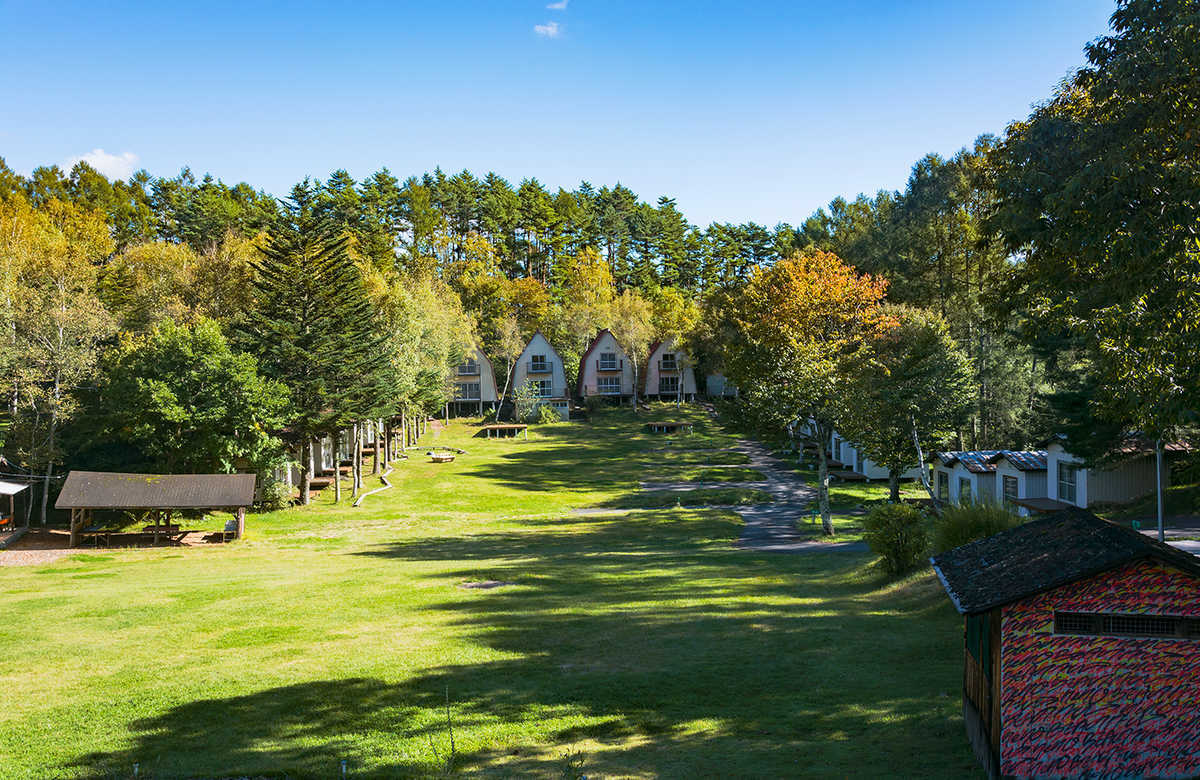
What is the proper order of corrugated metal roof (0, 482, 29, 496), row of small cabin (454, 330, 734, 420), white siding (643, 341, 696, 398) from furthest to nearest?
white siding (643, 341, 696, 398), row of small cabin (454, 330, 734, 420), corrugated metal roof (0, 482, 29, 496)

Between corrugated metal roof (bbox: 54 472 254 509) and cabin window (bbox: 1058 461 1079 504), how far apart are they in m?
38.1

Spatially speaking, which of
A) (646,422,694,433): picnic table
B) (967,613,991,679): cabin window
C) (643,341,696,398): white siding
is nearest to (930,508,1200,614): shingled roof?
(967,613,991,679): cabin window

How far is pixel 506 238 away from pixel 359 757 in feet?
367

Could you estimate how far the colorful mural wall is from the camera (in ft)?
35.0

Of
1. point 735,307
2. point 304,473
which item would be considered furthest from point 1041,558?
point 735,307

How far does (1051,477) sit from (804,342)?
1490 cm

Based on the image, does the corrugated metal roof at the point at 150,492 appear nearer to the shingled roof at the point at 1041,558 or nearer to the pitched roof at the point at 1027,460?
the shingled roof at the point at 1041,558

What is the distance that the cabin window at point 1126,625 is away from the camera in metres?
10.7

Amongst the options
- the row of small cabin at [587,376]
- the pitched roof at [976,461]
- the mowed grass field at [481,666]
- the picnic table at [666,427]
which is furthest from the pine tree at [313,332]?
the row of small cabin at [587,376]

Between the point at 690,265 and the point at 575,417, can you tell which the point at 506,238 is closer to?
the point at 690,265

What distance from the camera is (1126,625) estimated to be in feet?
35.6

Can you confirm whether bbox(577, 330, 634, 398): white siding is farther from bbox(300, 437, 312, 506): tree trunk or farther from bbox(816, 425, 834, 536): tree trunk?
bbox(816, 425, 834, 536): tree trunk

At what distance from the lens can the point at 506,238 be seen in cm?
12081

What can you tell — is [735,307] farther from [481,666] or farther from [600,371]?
[481,666]
